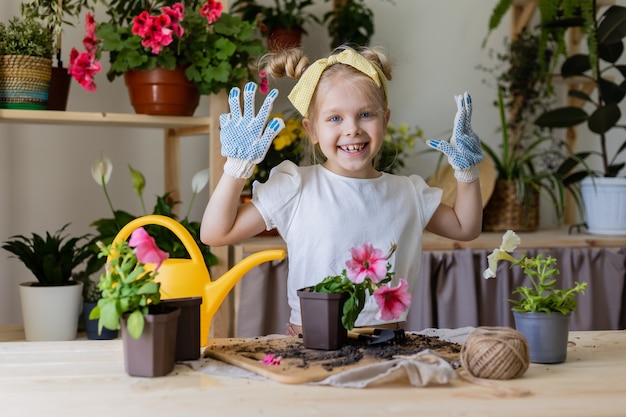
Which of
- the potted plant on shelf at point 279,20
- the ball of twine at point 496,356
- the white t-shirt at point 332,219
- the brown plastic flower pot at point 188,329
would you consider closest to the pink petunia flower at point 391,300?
the ball of twine at point 496,356

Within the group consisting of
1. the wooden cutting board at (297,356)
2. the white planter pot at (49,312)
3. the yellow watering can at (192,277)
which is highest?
the yellow watering can at (192,277)

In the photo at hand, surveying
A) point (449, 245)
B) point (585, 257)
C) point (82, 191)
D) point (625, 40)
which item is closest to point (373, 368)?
point (449, 245)

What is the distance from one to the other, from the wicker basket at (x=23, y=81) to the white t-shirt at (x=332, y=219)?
1.02 meters

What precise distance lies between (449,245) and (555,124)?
66cm

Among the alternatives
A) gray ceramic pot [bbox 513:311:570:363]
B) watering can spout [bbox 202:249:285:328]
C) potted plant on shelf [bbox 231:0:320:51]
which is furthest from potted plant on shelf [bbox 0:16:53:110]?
gray ceramic pot [bbox 513:311:570:363]

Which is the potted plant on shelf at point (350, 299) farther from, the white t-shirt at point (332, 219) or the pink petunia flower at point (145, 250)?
the white t-shirt at point (332, 219)

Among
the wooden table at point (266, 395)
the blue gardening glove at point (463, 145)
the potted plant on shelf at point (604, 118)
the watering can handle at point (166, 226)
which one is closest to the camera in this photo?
the wooden table at point (266, 395)

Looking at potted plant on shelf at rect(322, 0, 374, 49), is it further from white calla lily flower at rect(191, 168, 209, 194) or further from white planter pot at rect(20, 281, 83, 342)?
white planter pot at rect(20, 281, 83, 342)

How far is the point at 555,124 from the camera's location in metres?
2.84

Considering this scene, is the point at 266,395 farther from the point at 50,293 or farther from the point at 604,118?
the point at 604,118

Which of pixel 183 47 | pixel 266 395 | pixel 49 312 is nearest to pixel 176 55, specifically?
pixel 183 47

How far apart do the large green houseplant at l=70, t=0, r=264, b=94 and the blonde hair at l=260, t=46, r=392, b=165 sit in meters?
0.74

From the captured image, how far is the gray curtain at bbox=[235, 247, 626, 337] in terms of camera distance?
8.06 ft

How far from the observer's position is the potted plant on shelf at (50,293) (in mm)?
2289
